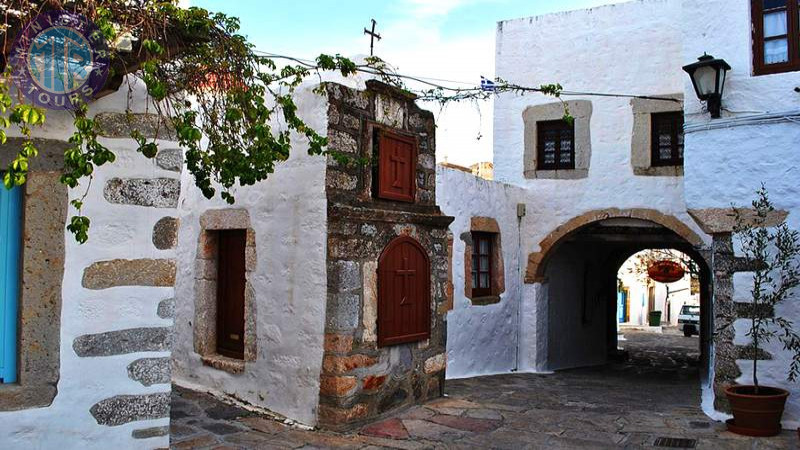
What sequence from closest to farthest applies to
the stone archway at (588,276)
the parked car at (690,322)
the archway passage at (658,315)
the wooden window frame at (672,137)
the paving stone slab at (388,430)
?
the paving stone slab at (388,430)
the wooden window frame at (672,137)
the stone archway at (588,276)
the archway passage at (658,315)
the parked car at (690,322)

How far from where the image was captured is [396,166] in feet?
18.8

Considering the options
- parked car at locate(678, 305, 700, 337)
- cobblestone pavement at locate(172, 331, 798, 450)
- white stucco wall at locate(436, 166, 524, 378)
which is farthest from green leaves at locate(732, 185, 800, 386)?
parked car at locate(678, 305, 700, 337)

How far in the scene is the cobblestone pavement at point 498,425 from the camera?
4.77m

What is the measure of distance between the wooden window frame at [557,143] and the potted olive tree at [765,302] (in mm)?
4199

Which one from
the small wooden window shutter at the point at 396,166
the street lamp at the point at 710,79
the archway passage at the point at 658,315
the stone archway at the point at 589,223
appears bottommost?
the archway passage at the point at 658,315

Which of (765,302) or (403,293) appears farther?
(403,293)

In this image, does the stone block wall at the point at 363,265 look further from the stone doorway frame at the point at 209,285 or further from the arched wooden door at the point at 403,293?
the stone doorway frame at the point at 209,285

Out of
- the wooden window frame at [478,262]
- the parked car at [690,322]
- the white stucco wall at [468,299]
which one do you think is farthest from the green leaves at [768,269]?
the parked car at [690,322]

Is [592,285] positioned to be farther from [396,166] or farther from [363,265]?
[363,265]

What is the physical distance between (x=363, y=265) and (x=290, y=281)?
1.93 feet

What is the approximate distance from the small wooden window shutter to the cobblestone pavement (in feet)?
5.89

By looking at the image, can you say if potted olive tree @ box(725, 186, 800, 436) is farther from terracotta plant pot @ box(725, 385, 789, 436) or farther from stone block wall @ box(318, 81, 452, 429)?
stone block wall @ box(318, 81, 452, 429)

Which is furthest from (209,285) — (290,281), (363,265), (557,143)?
(557,143)

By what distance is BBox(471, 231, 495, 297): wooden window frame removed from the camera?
8914mm
